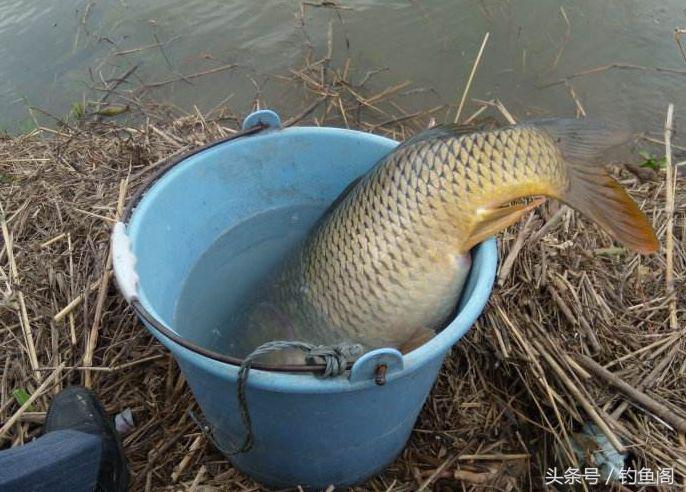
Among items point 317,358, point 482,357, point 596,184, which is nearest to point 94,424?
point 317,358

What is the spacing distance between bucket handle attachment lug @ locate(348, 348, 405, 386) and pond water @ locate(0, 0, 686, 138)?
8.44 ft

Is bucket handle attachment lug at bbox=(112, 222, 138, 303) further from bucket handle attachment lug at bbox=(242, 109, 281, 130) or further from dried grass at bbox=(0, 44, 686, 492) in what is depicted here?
dried grass at bbox=(0, 44, 686, 492)

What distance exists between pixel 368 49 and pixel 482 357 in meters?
2.53

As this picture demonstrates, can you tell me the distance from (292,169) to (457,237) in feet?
2.07

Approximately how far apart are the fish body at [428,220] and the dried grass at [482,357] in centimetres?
42

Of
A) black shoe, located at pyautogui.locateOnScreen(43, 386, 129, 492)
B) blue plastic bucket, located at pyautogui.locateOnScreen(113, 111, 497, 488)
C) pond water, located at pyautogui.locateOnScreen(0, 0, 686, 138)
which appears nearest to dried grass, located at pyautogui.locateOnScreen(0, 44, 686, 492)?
black shoe, located at pyautogui.locateOnScreen(43, 386, 129, 492)

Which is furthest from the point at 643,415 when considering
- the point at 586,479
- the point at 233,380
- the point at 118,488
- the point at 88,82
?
the point at 88,82

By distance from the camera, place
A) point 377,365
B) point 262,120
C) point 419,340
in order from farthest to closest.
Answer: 1. point 262,120
2. point 419,340
3. point 377,365

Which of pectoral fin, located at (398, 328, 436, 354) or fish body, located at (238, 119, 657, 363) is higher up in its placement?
fish body, located at (238, 119, 657, 363)

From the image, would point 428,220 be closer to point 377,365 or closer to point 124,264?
point 377,365

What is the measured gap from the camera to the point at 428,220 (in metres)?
1.49

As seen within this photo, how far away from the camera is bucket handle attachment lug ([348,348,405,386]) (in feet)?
3.69

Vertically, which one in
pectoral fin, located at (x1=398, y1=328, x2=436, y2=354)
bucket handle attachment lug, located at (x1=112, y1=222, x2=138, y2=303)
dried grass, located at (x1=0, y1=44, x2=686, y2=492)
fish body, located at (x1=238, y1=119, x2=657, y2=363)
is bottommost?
dried grass, located at (x1=0, y1=44, x2=686, y2=492)

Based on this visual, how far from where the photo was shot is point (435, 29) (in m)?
4.04
